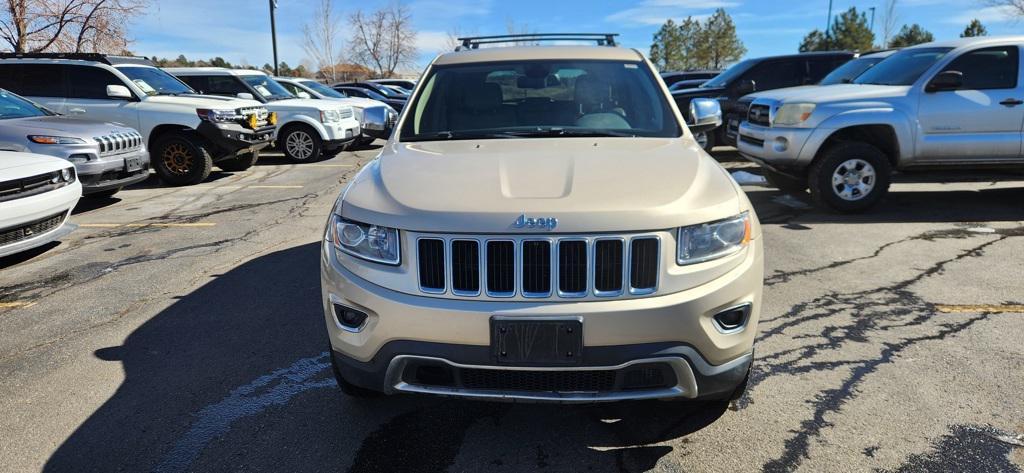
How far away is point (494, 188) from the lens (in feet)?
8.44

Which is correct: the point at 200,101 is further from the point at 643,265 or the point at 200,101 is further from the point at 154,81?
the point at 643,265

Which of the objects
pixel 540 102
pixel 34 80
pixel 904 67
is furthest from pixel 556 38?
pixel 34 80

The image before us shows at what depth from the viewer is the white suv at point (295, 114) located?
12.2m

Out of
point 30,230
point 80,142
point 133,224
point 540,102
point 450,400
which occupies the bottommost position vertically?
point 450,400

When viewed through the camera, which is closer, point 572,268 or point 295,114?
point 572,268

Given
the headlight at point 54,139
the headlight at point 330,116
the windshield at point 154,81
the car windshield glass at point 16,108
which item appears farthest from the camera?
the headlight at point 330,116

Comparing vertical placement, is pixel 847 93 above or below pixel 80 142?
above

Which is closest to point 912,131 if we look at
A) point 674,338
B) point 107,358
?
point 674,338

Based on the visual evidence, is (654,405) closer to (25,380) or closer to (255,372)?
(255,372)

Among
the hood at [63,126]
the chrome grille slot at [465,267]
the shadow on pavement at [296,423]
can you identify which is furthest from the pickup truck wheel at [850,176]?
the hood at [63,126]

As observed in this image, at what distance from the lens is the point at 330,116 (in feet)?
40.4

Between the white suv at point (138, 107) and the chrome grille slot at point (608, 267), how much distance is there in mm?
8820

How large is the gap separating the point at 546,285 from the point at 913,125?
20.0 feet

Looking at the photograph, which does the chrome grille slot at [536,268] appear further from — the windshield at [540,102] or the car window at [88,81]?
the car window at [88,81]
